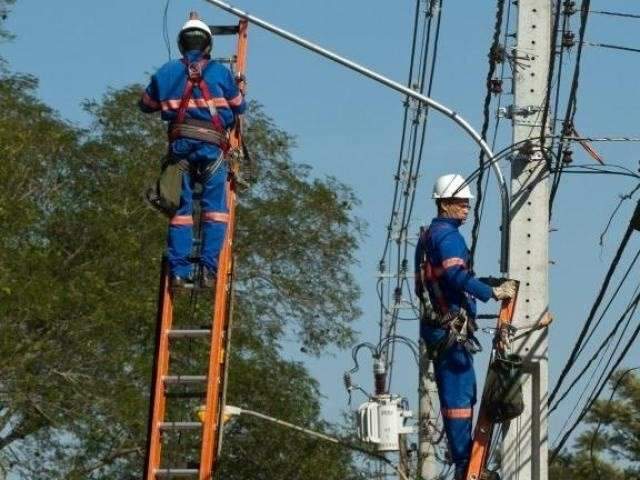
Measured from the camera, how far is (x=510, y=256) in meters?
12.0

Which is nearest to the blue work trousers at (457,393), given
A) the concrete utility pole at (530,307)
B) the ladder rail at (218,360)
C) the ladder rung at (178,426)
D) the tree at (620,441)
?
the concrete utility pole at (530,307)

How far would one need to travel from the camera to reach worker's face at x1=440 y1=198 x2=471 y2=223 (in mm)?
A: 12000

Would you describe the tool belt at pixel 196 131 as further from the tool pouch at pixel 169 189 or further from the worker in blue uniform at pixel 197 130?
the tool pouch at pixel 169 189

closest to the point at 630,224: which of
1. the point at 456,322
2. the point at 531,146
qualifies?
the point at 531,146

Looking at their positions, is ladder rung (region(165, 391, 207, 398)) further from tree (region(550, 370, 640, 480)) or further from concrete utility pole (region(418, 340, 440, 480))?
tree (region(550, 370, 640, 480))

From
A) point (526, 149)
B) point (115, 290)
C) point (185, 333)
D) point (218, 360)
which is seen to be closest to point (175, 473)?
point (218, 360)

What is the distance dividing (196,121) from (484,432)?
249 centimetres

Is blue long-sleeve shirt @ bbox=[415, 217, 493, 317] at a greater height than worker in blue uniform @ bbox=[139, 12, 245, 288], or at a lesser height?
lesser

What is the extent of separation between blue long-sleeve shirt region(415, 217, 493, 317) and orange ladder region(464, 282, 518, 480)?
7.7 inches

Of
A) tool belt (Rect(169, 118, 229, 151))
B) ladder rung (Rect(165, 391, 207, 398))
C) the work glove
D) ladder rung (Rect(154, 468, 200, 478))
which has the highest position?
tool belt (Rect(169, 118, 229, 151))

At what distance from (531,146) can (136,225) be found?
2255 cm

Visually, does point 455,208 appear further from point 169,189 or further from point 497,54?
point 497,54

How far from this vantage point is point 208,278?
39.5ft

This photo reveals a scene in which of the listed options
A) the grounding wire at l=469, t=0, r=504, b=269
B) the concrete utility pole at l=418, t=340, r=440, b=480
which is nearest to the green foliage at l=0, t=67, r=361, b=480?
the concrete utility pole at l=418, t=340, r=440, b=480
